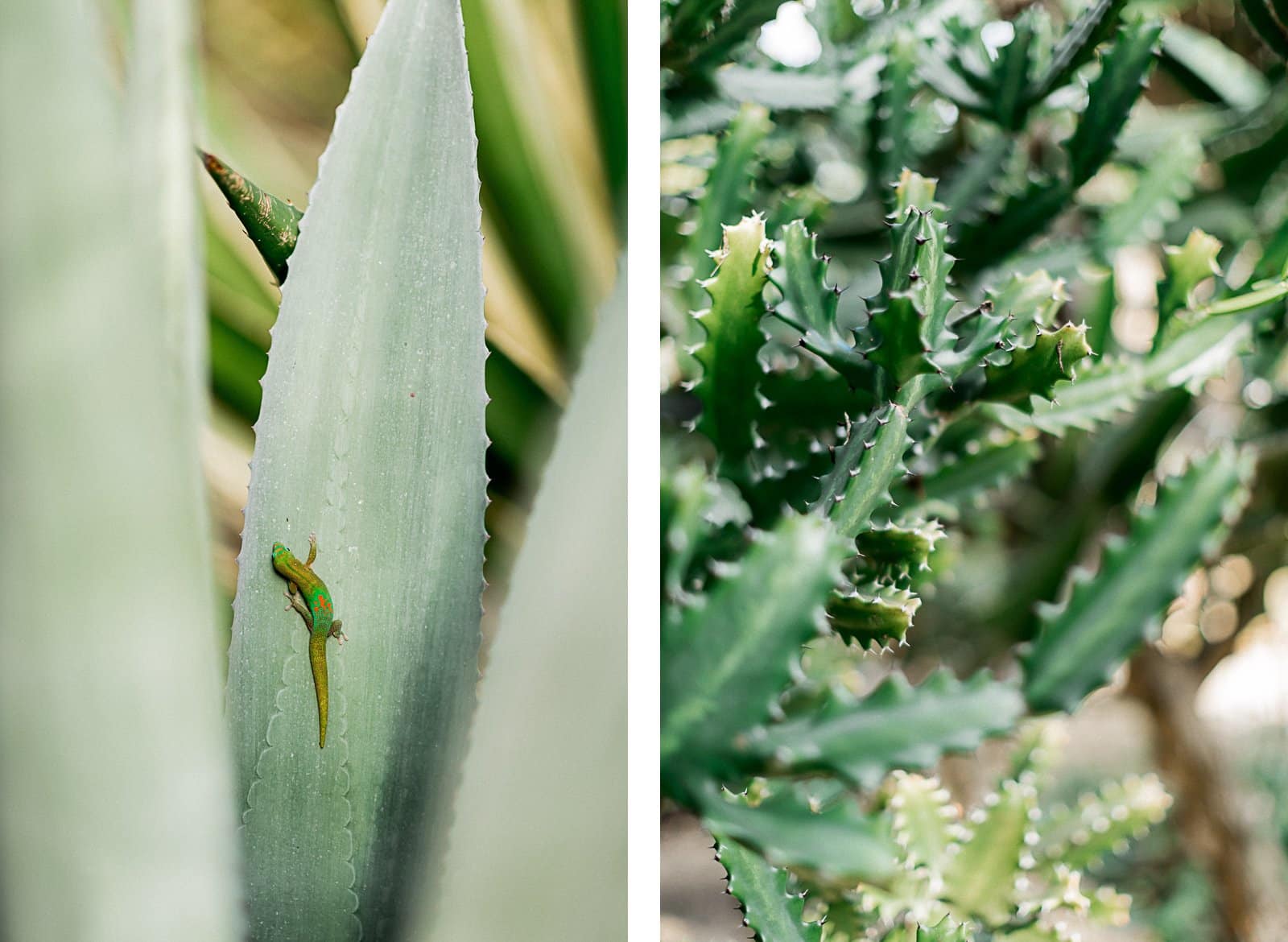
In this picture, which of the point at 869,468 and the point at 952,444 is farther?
the point at 952,444

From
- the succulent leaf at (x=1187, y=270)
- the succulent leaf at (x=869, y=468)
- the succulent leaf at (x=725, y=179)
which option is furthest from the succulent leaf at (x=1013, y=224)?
the succulent leaf at (x=869, y=468)

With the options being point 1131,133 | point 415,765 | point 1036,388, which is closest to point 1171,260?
point 1036,388

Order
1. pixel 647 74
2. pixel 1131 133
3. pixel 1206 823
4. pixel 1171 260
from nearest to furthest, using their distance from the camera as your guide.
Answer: pixel 647 74 → pixel 1171 260 → pixel 1131 133 → pixel 1206 823

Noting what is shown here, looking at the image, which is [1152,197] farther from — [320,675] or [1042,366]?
[320,675]

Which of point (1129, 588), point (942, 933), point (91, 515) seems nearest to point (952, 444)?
point (1129, 588)

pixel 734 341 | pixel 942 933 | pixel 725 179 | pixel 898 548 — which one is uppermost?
pixel 725 179

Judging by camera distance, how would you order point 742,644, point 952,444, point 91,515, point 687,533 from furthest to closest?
point 952,444
point 687,533
point 742,644
point 91,515

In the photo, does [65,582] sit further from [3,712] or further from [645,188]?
[645,188]

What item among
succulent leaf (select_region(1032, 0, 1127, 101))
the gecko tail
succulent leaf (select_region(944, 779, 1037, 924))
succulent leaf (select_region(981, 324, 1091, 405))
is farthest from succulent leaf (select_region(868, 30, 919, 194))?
the gecko tail
